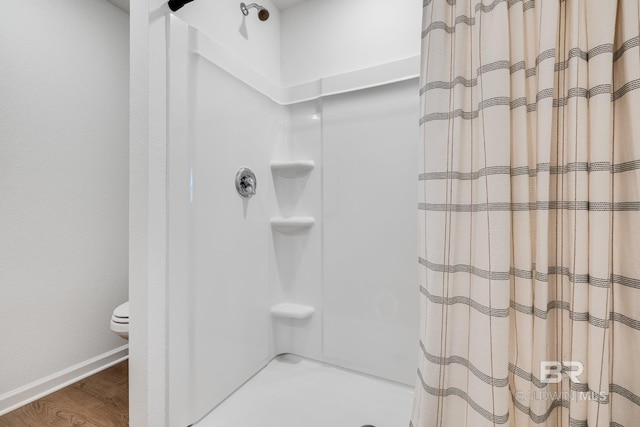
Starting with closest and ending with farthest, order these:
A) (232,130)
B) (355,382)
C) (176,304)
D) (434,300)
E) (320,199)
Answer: (434,300)
(176,304)
(232,130)
(355,382)
(320,199)

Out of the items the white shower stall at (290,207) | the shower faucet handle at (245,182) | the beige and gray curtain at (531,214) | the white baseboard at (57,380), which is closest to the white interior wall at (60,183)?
the white baseboard at (57,380)

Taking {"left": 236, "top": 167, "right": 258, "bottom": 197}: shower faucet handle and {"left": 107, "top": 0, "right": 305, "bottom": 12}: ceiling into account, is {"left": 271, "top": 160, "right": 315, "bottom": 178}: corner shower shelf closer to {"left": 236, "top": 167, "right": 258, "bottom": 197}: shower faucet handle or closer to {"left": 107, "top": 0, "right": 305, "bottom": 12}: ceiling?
{"left": 236, "top": 167, "right": 258, "bottom": 197}: shower faucet handle

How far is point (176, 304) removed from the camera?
45.6 inches

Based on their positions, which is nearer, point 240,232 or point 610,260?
point 610,260

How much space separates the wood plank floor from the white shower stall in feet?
1.87

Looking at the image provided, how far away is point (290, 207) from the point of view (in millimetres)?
1842

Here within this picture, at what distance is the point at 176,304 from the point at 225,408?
59 centimetres

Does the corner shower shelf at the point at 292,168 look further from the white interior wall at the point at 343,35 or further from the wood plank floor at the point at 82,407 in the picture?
the wood plank floor at the point at 82,407

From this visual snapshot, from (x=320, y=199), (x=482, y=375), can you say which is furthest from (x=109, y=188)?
(x=482, y=375)

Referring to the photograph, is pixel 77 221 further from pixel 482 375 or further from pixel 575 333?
pixel 575 333

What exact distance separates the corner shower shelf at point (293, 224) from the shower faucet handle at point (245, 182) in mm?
269

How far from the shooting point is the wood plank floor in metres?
1.38

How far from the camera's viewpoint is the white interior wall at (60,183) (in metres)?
1.51

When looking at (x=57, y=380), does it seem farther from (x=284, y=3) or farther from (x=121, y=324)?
(x=284, y=3)
